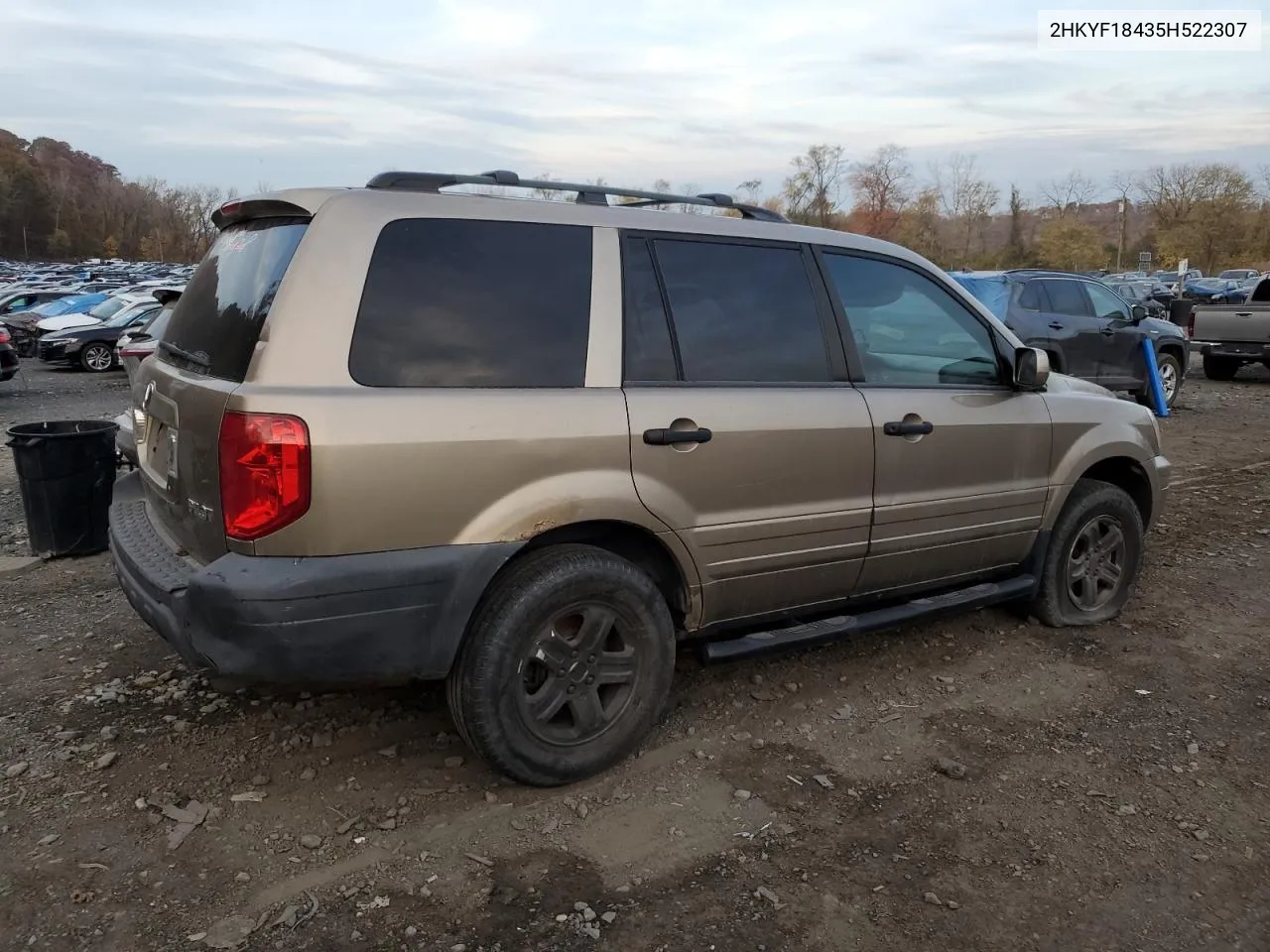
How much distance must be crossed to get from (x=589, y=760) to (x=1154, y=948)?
171 centimetres

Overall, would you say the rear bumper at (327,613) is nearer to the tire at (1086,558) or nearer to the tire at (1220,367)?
the tire at (1086,558)

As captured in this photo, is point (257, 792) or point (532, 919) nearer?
point (532, 919)

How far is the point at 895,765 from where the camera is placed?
347 cm

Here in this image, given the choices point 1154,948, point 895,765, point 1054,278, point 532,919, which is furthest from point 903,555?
point 1054,278

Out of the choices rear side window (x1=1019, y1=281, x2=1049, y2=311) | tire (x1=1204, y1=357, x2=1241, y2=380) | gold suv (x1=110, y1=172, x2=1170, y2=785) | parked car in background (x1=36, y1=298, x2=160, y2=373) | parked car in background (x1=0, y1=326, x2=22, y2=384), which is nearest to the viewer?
gold suv (x1=110, y1=172, x2=1170, y2=785)

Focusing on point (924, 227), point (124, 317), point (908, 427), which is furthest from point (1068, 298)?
point (924, 227)

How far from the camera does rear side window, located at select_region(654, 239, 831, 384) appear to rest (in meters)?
3.40

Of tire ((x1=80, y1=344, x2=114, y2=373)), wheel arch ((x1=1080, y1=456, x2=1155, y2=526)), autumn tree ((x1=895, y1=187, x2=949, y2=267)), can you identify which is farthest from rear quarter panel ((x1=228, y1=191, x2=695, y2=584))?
autumn tree ((x1=895, y1=187, x2=949, y2=267))

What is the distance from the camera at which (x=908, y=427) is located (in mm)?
3824

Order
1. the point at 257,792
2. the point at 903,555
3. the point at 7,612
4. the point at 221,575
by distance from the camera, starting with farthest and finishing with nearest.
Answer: the point at 7,612, the point at 903,555, the point at 257,792, the point at 221,575

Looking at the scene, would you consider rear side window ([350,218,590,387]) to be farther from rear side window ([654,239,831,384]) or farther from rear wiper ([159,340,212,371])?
rear wiper ([159,340,212,371])

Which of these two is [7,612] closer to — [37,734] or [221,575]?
[37,734]

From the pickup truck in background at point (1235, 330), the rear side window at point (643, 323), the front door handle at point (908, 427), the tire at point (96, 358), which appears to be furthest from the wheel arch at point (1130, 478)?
the tire at point (96, 358)

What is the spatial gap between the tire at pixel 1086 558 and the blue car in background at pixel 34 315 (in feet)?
69.4
